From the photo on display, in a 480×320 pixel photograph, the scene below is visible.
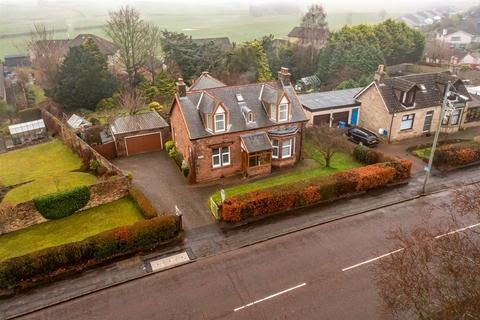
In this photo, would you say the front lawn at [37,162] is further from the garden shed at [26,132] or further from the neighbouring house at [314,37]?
the neighbouring house at [314,37]

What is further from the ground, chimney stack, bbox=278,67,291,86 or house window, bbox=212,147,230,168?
chimney stack, bbox=278,67,291,86

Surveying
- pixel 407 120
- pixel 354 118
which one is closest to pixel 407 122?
pixel 407 120

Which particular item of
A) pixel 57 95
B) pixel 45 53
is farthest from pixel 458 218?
pixel 45 53

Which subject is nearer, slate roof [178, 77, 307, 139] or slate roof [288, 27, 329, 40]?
slate roof [178, 77, 307, 139]

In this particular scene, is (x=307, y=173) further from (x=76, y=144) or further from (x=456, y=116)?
(x=76, y=144)

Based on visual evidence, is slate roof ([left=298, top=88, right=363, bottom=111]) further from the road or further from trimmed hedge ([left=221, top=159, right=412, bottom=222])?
the road

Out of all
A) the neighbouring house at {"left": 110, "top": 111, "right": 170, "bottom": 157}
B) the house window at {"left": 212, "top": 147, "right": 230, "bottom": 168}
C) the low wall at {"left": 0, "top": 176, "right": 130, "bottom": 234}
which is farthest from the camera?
the neighbouring house at {"left": 110, "top": 111, "right": 170, "bottom": 157}

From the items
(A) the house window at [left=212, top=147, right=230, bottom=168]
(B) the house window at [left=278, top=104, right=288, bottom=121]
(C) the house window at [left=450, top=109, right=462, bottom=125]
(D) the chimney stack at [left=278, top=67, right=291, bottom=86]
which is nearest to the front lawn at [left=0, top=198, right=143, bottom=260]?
(A) the house window at [left=212, top=147, right=230, bottom=168]
